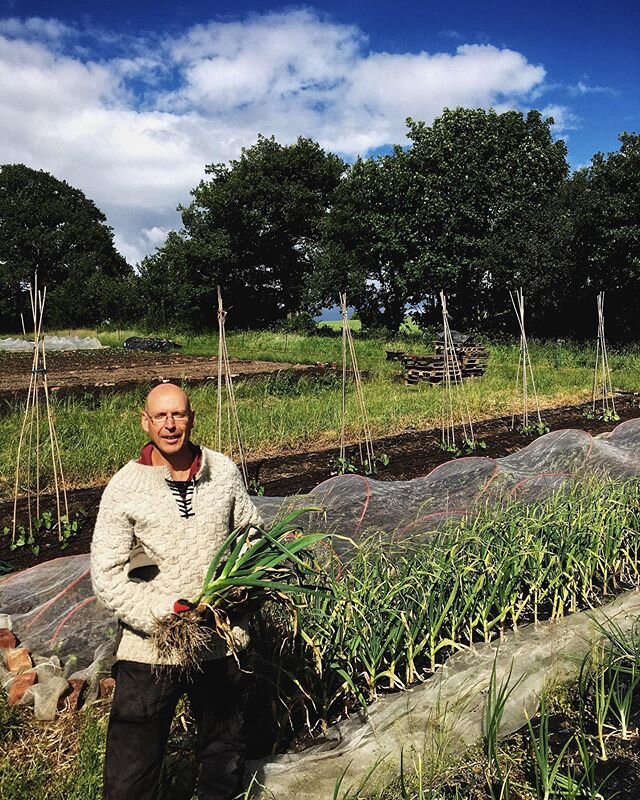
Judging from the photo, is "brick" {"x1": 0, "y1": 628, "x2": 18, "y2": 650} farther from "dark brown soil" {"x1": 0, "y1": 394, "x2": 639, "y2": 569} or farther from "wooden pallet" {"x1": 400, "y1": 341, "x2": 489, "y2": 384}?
"wooden pallet" {"x1": 400, "y1": 341, "x2": 489, "y2": 384}

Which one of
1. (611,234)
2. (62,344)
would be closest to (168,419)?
(611,234)

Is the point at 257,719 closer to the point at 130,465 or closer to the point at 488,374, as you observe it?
the point at 130,465

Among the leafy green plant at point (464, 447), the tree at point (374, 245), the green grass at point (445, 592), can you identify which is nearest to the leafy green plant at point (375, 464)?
the leafy green plant at point (464, 447)

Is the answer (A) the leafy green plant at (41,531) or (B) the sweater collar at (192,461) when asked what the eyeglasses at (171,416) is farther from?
(A) the leafy green plant at (41,531)

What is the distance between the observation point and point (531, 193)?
808 inches

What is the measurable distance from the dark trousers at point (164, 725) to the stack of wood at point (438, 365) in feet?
30.2

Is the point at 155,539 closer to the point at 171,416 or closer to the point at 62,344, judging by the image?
the point at 171,416

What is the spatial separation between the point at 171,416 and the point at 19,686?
4.51ft

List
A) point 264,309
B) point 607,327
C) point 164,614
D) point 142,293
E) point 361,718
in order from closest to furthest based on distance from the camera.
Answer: point 164,614, point 361,718, point 607,327, point 264,309, point 142,293

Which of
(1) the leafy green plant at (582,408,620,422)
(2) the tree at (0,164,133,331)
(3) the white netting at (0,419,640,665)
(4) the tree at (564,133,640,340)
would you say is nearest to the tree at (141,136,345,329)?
(2) the tree at (0,164,133,331)

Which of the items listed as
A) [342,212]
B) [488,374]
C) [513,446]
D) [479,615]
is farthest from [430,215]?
[479,615]

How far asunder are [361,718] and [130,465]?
116cm

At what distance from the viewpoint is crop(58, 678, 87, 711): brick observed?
2.25 meters

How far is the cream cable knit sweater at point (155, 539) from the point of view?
162cm
